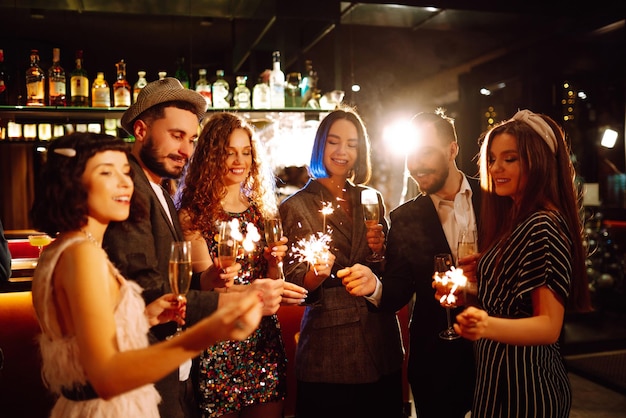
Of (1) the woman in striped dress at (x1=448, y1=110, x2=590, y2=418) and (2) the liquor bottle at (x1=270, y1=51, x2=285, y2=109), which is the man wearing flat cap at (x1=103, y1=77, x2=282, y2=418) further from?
(2) the liquor bottle at (x1=270, y1=51, x2=285, y2=109)

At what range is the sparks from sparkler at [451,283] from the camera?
224 centimetres

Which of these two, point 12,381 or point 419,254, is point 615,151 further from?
point 12,381

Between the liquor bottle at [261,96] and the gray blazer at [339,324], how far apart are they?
2.35 metres

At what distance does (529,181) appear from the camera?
84.6 inches

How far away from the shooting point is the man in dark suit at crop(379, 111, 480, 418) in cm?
264

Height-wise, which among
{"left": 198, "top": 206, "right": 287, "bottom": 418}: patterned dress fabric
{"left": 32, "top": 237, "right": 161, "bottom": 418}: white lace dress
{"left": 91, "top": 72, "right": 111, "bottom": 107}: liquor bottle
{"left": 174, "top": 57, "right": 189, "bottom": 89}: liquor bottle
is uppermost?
{"left": 174, "top": 57, "right": 189, "bottom": 89}: liquor bottle

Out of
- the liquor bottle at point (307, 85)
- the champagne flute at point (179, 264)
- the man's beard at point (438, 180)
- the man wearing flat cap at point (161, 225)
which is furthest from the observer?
the liquor bottle at point (307, 85)

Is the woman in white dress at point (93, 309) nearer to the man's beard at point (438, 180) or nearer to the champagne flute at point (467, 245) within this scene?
the champagne flute at point (467, 245)

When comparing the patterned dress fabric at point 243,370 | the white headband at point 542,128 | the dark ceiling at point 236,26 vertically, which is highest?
the dark ceiling at point 236,26

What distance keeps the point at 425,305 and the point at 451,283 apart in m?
0.50

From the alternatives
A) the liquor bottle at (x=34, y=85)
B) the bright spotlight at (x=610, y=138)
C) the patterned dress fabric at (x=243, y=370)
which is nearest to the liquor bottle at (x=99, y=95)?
the liquor bottle at (x=34, y=85)

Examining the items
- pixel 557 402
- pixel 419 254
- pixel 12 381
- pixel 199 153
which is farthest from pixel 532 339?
pixel 12 381

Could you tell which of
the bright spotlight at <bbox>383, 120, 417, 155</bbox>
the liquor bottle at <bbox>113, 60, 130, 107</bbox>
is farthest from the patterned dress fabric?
the bright spotlight at <bbox>383, 120, 417, 155</bbox>

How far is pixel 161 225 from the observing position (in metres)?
2.19
